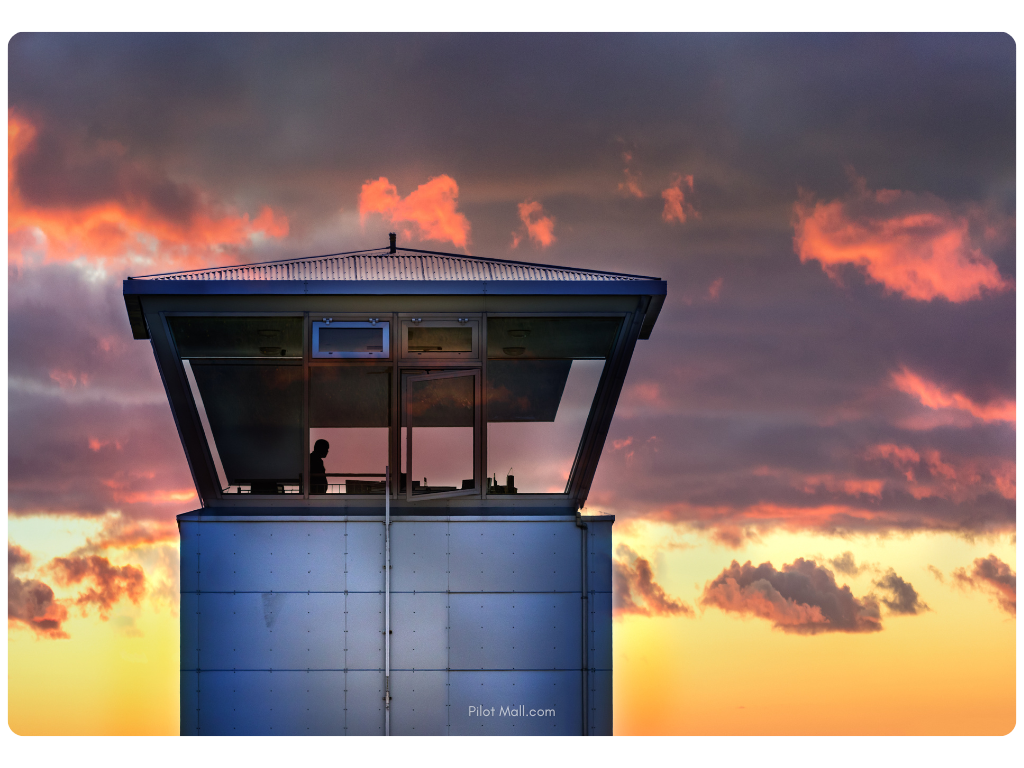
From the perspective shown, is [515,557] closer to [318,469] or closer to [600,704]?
[600,704]

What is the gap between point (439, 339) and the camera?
11547 mm

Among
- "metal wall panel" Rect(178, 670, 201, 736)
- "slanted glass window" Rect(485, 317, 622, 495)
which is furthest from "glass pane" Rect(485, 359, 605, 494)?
"metal wall panel" Rect(178, 670, 201, 736)

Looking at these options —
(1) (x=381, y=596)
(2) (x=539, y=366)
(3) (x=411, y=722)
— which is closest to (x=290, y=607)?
(1) (x=381, y=596)

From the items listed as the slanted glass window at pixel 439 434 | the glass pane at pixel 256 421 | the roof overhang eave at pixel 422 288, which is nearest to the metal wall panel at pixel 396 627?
the slanted glass window at pixel 439 434

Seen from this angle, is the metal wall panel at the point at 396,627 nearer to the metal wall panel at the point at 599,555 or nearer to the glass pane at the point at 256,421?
the metal wall panel at the point at 599,555

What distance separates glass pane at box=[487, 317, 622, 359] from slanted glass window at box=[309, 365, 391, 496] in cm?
134

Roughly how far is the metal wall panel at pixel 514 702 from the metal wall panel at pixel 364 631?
2.90ft

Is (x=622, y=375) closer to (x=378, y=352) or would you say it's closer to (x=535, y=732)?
(x=378, y=352)

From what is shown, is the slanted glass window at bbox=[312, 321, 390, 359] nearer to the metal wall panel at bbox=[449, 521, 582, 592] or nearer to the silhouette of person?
the silhouette of person

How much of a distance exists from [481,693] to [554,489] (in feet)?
8.46

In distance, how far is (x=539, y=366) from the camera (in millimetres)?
11953

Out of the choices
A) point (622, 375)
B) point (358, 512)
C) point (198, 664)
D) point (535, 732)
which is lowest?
point (535, 732)

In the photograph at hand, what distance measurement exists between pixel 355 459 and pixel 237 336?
6.49 feet

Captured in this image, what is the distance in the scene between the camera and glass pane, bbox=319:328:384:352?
37.7 feet
